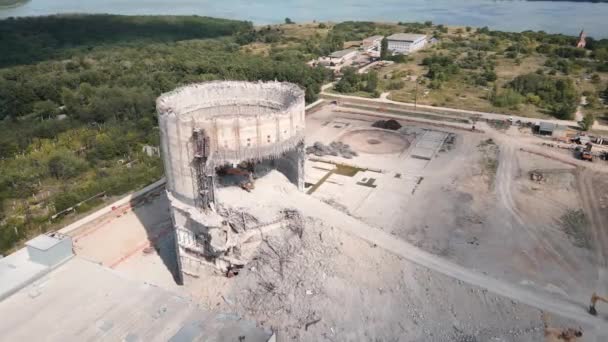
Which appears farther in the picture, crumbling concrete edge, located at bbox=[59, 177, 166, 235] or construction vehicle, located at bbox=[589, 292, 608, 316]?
crumbling concrete edge, located at bbox=[59, 177, 166, 235]

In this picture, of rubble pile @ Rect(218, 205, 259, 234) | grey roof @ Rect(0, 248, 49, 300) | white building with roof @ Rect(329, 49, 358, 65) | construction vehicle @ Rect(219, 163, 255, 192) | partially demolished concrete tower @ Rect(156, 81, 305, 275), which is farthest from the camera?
white building with roof @ Rect(329, 49, 358, 65)

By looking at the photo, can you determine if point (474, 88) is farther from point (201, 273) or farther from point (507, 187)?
point (201, 273)

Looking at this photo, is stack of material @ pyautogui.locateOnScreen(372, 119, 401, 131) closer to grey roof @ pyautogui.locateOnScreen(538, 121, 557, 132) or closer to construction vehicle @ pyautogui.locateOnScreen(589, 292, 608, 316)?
grey roof @ pyautogui.locateOnScreen(538, 121, 557, 132)

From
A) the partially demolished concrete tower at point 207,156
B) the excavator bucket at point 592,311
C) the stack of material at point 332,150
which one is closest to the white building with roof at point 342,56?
the stack of material at point 332,150

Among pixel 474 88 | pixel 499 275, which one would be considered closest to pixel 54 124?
pixel 499 275

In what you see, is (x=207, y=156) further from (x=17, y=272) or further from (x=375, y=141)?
(x=375, y=141)

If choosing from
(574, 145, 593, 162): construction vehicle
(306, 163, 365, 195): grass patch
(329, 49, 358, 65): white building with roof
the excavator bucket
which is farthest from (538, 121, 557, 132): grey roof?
(329, 49, 358, 65): white building with roof

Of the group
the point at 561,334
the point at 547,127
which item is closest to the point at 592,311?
the point at 561,334

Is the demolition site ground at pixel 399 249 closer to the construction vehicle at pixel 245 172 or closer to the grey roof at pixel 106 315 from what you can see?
the construction vehicle at pixel 245 172
